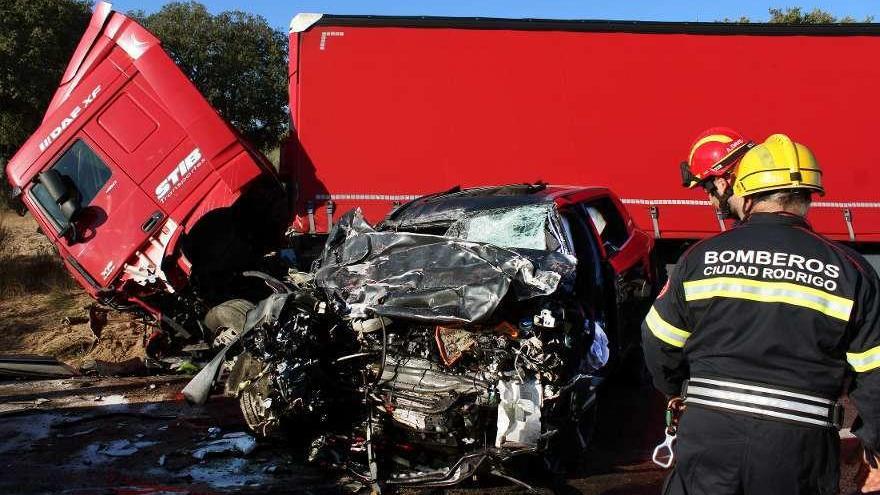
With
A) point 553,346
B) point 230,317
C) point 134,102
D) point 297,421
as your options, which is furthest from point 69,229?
point 553,346

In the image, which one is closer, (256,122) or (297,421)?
(297,421)

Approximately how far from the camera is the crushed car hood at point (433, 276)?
152 inches

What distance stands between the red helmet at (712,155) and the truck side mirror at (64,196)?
5106mm

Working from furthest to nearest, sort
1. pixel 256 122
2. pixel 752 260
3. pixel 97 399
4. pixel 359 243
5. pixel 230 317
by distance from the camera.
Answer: pixel 256 122 < pixel 230 317 < pixel 97 399 < pixel 359 243 < pixel 752 260

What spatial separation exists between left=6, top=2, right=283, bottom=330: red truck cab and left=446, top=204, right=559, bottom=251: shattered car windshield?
8.55ft

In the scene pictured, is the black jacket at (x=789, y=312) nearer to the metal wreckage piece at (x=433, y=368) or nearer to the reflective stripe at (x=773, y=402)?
the reflective stripe at (x=773, y=402)

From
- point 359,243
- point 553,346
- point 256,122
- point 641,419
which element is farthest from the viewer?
point 256,122

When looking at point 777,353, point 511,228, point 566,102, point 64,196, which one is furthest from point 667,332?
point 566,102

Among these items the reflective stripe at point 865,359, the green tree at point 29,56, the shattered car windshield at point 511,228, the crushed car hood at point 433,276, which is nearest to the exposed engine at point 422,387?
the crushed car hood at point 433,276

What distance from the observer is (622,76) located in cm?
799

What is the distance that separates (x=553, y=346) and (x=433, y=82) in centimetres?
472

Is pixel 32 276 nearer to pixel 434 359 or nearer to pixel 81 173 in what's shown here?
pixel 81 173

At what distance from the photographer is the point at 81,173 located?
6.75 metres

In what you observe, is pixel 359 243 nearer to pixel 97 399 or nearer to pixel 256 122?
pixel 97 399
